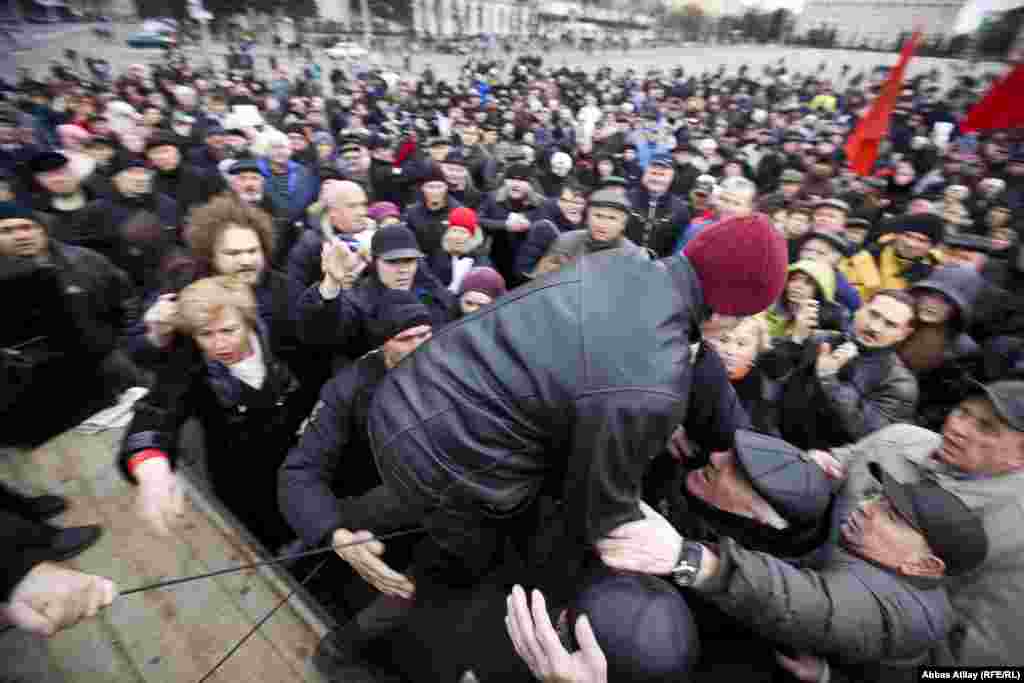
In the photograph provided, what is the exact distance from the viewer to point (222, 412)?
235 cm

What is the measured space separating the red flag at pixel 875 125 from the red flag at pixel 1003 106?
3.16ft

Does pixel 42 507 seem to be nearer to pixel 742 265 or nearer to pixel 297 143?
pixel 742 265

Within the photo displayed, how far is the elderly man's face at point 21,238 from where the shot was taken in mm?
2816

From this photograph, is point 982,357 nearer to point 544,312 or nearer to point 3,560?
point 544,312

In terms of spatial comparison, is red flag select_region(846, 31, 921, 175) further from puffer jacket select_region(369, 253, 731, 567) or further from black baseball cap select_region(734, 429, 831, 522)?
puffer jacket select_region(369, 253, 731, 567)

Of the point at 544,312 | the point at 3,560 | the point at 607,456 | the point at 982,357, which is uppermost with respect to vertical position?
the point at 544,312

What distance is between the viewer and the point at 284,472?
2096 mm

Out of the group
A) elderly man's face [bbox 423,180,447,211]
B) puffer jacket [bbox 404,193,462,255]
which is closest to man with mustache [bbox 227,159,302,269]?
puffer jacket [bbox 404,193,462,255]

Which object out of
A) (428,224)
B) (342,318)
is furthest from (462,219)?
(342,318)

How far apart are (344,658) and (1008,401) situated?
2749 mm

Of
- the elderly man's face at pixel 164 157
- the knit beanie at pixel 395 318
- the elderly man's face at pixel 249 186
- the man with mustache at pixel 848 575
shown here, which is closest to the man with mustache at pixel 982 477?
the man with mustache at pixel 848 575

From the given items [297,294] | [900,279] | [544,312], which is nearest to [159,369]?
[297,294]

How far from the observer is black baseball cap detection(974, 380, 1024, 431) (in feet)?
5.92

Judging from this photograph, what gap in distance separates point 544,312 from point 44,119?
12.4 metres
